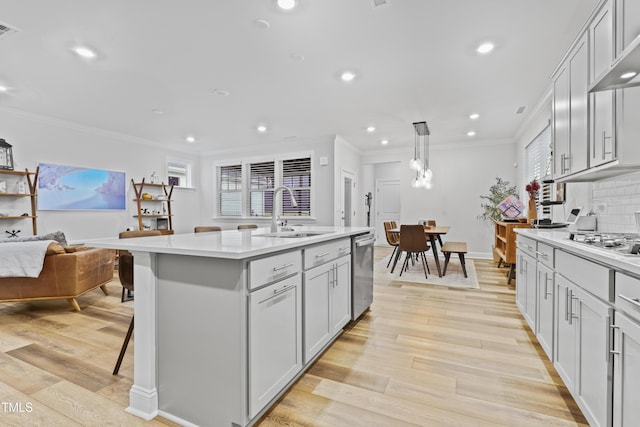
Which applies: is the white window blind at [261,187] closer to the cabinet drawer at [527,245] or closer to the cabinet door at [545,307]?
the cabinet drawer at [527,245]

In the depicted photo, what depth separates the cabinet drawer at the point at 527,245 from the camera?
2.38 m

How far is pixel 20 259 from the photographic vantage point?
298 cm

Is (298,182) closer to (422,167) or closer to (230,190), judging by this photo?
(230,190)

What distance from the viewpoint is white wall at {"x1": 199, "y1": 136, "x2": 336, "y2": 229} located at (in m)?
6.44

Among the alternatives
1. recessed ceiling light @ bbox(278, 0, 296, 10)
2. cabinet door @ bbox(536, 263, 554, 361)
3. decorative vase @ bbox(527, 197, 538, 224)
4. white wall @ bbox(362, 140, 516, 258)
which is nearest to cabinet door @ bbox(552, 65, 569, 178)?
cabinet door @ bbox(536, 263, 554, 361)

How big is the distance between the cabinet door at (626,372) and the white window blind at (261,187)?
21.3 ft

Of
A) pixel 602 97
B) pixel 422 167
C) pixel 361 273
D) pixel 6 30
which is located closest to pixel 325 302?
pixel 361 273

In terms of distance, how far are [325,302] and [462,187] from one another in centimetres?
599

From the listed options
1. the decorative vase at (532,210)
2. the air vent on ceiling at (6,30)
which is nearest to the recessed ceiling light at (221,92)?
the air vent on ceiling at (6,30)

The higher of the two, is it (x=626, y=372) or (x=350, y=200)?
(x=350, y=200)

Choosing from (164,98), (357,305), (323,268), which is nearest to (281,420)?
(323,268)

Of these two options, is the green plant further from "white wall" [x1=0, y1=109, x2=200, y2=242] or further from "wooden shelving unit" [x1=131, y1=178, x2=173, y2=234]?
"white wall" [x1=0, y1=109, x2=200, y2=242]

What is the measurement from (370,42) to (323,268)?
7.13 feet

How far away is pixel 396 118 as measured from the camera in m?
5.17
